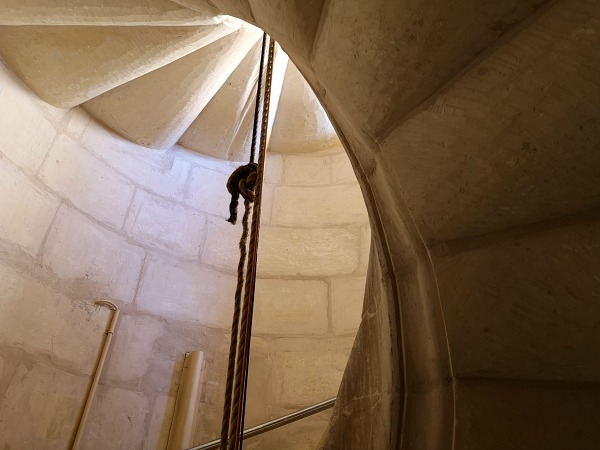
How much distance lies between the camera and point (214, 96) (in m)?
2.43

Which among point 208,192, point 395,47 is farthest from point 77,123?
point 395,47

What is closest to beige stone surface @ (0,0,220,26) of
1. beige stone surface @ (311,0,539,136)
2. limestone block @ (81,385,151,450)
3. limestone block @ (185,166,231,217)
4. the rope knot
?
the rope knot

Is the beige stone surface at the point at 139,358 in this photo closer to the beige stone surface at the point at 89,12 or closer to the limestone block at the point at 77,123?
the limestone block at the point at 77,123

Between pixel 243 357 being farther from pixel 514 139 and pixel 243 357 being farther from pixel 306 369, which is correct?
pixel 306 369

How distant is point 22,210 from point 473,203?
5.29 ft

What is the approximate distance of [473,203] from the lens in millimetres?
606

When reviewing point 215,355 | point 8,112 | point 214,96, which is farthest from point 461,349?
point 214,96

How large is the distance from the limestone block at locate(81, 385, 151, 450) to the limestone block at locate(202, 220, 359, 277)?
2.17 feet

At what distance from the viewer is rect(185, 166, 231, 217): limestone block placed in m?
2.28

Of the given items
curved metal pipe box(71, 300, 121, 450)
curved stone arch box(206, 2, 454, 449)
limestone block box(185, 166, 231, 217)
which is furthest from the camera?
limestone block box(185, 166, 231, 217)

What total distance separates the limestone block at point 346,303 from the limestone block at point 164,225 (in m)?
0.63

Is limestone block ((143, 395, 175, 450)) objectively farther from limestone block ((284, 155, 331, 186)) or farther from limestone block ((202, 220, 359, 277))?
limestone block ((284, 155, 331, 186))

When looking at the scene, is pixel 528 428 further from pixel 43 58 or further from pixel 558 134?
pixel 43 58

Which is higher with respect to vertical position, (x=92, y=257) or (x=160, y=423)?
(x=92, y=257)
